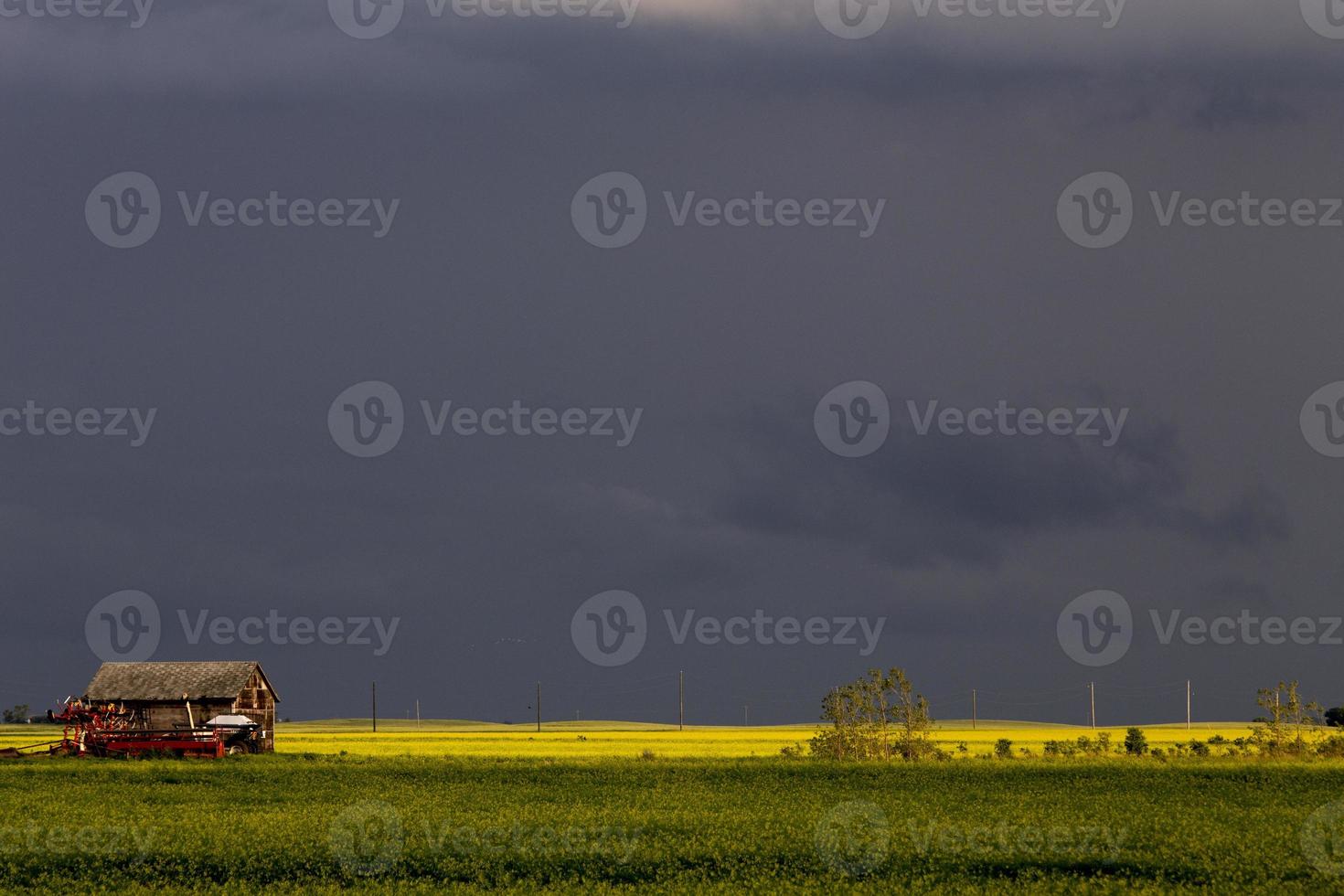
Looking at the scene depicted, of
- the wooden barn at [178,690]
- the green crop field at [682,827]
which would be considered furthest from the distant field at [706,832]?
the wooden barn at [178,690]

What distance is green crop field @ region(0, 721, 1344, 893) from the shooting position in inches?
1313

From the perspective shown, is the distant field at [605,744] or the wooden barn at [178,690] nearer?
the wooden barn at [178,690]

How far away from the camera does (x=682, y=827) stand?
135 feet

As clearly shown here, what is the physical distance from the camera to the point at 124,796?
55.1 m

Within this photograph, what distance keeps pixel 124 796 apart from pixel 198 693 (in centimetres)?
2700

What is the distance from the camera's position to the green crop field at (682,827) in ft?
109

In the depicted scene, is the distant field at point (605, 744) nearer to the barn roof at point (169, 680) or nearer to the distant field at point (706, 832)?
the barn roof at point (169, 680)

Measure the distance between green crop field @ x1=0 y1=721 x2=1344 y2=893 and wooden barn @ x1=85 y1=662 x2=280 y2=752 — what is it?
41.7 feet

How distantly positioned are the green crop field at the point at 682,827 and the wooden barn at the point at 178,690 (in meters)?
12.7

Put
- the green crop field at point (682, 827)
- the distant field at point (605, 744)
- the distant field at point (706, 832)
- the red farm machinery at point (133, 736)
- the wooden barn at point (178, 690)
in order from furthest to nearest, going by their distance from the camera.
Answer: the distant field at point (605, 744), the wooden barn at point (178, 690), the red farm machinery at point (133, 736), the green crop field at point (682, 827), the distant field at point (706, 832)

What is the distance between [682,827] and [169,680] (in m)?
51.9

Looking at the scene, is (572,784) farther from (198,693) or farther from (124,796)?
(198,693)

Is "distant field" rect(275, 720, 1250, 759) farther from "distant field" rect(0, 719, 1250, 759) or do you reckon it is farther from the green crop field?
the green crop field

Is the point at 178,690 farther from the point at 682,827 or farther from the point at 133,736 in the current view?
the point at 682,827
